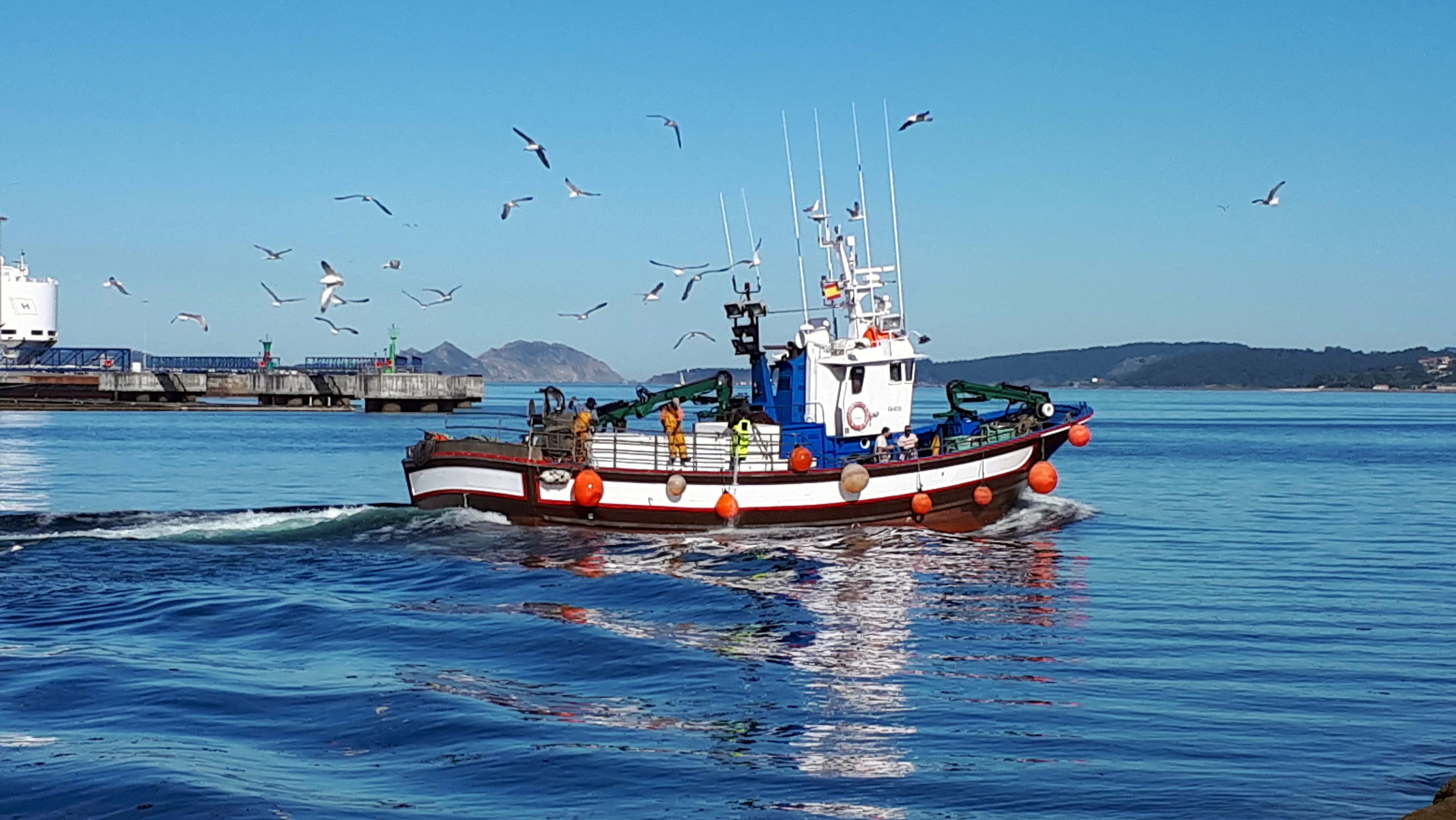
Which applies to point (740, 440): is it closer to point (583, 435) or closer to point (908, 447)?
point (583, 435)

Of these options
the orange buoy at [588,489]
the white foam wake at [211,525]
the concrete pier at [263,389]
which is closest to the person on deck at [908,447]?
the orange buoy at [588,489]

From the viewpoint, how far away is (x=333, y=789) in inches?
453

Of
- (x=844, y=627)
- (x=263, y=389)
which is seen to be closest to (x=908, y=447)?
(x=844, y=627)

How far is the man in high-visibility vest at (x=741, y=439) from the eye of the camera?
29594 millimetres

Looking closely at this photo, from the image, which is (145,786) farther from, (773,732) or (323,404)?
(323,404)

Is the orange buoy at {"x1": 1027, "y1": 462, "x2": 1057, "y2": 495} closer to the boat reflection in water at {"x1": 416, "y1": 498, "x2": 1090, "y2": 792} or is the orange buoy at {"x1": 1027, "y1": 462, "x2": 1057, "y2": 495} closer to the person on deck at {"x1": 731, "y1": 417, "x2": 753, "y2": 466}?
the boat reflection in water at {"x1": 416, "y1": 498, "x2": 1090, "y2": 792}

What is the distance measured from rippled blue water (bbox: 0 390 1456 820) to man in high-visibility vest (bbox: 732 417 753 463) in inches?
71.0

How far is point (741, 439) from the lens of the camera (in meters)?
29.6

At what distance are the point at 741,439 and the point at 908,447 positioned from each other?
12.0 feet

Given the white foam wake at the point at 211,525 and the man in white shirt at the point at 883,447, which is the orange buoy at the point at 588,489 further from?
the man in white shirt at the point at 883,447

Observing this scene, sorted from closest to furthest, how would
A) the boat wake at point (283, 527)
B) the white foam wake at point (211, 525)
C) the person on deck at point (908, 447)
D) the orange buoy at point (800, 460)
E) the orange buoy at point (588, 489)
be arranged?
the white foam wake at point (211, 525) < the boat wake at point (283, 527) < the orange buoy at point (588, 489) < the orange buoy at point (800, 460) < the person on deck at point (908, 447)

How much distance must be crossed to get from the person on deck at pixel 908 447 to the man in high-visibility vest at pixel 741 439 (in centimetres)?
321

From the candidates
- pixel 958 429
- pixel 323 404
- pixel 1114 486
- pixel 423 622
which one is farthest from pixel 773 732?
pixel 323 404

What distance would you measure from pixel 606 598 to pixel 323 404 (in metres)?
94.3
